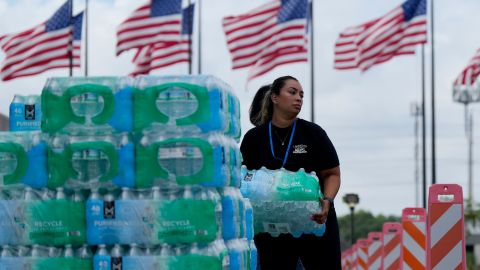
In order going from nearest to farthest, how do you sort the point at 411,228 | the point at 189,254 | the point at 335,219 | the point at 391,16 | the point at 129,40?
the point at 189,254, the point at 335,219, the point at 411,228, the point at 129,40, the point at 391,16

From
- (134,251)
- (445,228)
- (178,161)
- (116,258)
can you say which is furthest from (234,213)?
(445,228)

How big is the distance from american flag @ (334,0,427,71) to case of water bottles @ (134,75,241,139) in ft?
93.5

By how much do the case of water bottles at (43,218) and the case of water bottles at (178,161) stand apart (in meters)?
0.48

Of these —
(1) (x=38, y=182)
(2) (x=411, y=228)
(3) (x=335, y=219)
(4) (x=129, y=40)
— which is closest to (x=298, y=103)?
(3) (x=335, y=219)

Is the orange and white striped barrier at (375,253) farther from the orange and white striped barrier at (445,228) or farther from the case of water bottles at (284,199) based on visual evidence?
the case of water bottles at (284,199)

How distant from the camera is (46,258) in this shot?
8531mm

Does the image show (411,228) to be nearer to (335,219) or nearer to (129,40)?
(335,219)

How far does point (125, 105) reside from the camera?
27.7 feet

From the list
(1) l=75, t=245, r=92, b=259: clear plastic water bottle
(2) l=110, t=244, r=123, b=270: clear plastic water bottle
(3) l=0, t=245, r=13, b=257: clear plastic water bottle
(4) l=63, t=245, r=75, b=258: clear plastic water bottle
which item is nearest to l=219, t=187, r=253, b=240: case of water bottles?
(2) l=110, t=244, r=123, b=270: clear plastic water bottle

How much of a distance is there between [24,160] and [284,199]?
1.93 m

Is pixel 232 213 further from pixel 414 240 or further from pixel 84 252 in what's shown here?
pixel 414 240

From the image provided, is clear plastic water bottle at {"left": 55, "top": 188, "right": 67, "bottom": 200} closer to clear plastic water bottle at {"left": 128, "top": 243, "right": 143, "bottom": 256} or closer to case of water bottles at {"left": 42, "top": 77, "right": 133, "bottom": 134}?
case of water bottles at {"left": 42, "top": 77, "right": 133, "bottom": 134}

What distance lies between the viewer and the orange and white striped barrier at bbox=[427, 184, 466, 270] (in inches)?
506

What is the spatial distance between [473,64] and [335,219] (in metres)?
30.8
